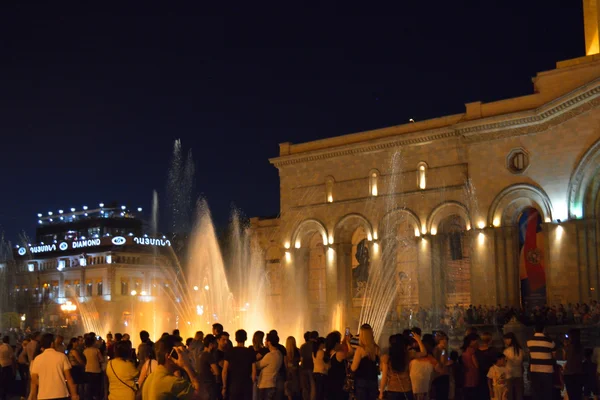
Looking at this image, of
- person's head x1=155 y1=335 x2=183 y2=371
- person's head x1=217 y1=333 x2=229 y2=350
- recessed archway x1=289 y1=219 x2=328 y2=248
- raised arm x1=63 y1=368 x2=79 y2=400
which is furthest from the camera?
recessed archway x1=289 y1=219 x2=328 y2=248

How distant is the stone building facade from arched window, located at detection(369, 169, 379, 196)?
6 centimetres

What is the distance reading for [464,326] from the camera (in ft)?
110

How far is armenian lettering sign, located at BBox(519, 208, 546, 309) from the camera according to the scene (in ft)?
128

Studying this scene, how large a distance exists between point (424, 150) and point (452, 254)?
550cm

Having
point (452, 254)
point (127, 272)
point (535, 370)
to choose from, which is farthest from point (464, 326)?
point (127, 272)

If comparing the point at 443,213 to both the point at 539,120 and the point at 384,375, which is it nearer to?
the point at 539,120

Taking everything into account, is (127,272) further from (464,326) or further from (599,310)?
(599,310)

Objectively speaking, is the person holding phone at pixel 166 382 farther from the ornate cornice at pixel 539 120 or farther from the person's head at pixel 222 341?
the ornate cornice at pixel 539 120

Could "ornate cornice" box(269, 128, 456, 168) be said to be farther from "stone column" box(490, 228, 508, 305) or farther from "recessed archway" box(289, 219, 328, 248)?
"stone column" box(490, 228, 508, 305)

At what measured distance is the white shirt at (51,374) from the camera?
1134 centimetres

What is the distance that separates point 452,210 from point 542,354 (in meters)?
25.6

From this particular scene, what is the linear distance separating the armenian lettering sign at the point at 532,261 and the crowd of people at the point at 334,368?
2357 centimetres

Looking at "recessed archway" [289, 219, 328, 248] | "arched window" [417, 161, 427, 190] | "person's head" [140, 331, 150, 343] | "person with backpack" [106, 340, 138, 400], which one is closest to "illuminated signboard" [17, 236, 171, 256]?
"recessed archway" [289, 219, 328, 248]

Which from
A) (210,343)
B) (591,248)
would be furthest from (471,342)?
(591,248)
